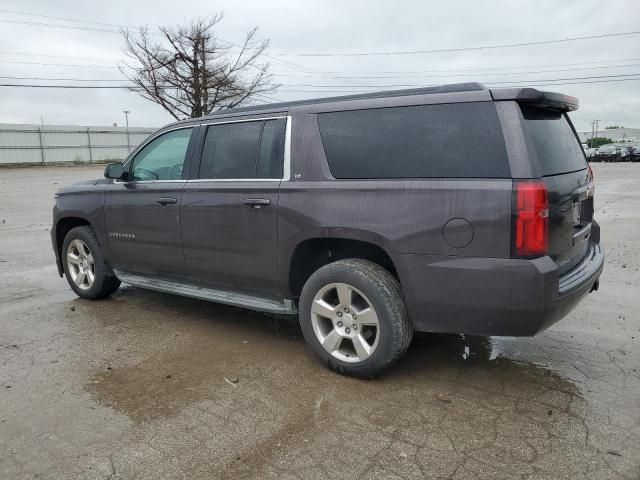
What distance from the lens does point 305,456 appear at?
2828mm

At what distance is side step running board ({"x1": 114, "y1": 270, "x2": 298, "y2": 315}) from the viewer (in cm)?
415

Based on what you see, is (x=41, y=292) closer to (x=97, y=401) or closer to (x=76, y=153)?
(x=97, y=401)

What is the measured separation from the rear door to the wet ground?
86 cm

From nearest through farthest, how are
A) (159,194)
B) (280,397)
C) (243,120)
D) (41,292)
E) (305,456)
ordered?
(305,456)
(280,397)
(243,120)
(159,194)
(41,292)

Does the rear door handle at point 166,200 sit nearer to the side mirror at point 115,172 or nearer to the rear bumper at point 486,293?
the side mirror at point 115,172

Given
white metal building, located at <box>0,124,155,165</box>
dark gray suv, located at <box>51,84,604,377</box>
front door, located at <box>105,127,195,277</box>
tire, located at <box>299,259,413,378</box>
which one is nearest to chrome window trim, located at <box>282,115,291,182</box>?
dark gray suv, located at <box>51,84,604,377</box>

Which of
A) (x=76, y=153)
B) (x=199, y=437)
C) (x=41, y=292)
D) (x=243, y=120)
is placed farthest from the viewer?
(x=76, y=153)

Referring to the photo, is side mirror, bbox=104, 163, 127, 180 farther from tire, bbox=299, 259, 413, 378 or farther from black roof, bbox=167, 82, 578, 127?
tire, bbox=299, 259, 413, 378

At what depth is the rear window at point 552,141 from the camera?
3.27 metres

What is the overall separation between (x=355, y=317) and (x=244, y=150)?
5.30 ft

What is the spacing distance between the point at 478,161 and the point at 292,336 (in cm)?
220

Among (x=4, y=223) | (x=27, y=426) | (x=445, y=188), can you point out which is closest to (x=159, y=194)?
(x=27, y=426)

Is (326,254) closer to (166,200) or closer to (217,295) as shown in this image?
(217,295)

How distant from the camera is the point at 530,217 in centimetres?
304
